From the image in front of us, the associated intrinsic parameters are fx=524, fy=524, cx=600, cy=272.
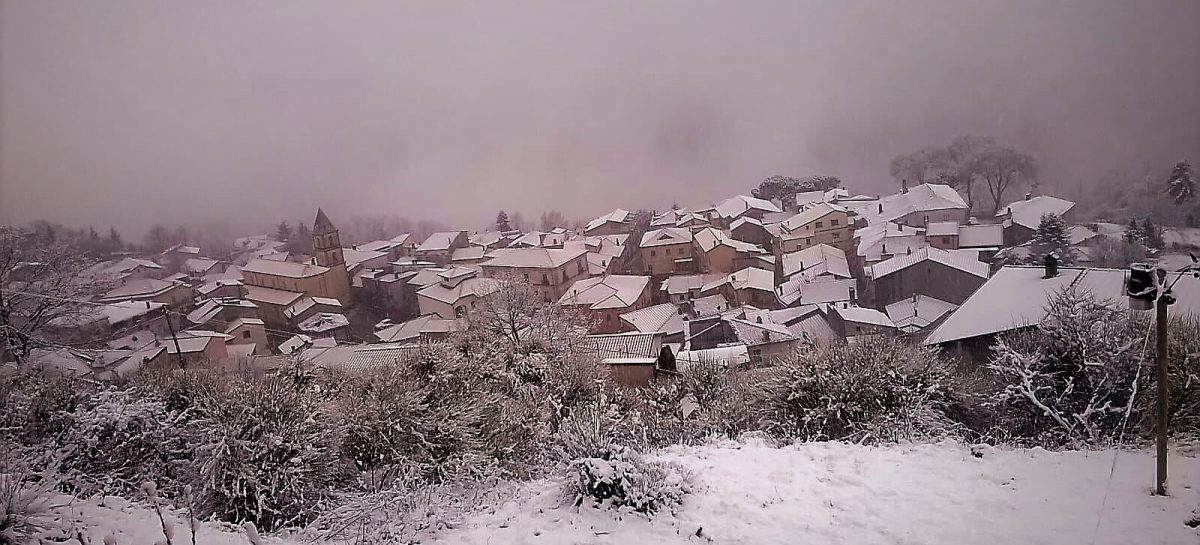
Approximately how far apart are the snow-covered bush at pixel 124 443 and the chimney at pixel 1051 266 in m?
9.24

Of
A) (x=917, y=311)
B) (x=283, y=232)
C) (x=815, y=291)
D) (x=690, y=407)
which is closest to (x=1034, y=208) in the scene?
(x=917, y=311)

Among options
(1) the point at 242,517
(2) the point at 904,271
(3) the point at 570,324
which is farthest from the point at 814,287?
(1) the point at 242,517

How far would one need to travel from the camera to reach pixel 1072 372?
4.71m

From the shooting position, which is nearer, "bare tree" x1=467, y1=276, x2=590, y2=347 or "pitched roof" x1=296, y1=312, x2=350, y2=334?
"bare tree" x1=467, y1=276, x2=590, y2=347

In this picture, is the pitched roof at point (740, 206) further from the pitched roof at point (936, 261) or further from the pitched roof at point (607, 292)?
the pitched roof at point (936, 261)

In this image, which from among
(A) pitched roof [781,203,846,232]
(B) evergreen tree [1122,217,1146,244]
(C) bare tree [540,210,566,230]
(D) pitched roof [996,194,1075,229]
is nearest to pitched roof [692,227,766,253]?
(A) pitched roof [781,203,846,232]

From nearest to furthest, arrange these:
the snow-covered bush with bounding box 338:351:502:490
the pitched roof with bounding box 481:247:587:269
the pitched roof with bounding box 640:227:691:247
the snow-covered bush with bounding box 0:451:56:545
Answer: the snow-covered bush with bounding box 0:451:56:545 < the snow-covered bush with bounding box 338:351:502:490 < the pitched roof with bounding box 481:247:587:269 < the pitched roof with bounding box 640:227:691:247

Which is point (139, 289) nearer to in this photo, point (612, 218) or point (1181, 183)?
point (612, 218)

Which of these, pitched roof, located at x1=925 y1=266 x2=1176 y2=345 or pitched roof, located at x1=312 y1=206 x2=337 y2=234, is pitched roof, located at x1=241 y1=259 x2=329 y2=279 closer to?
pitched roof, located at x1=312 y1=206 x2=337 y2=234

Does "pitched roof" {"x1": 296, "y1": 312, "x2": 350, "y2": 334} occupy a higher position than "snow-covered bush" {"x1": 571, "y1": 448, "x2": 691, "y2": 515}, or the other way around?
"snow-covered bush" {"x1": 571, "y1": 448, "x2": 691, "y2": 515}

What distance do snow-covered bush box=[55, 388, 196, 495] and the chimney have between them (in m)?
9.24

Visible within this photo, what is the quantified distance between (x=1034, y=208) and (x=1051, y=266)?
9.56 feet

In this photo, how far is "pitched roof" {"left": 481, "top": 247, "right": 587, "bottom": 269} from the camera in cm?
1177

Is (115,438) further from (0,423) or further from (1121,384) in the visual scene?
(1121,384)
